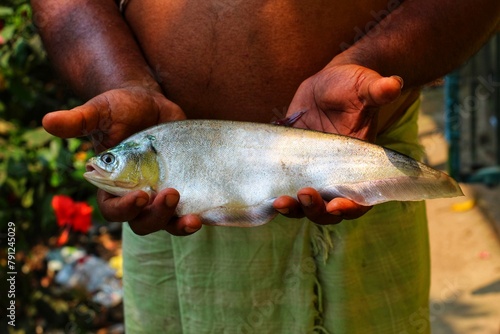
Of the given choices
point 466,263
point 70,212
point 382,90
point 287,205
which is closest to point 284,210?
point 287,205

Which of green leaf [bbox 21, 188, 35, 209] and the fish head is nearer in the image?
the fish head

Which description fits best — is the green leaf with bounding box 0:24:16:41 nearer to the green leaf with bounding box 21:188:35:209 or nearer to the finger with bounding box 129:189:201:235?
the green leaf with bounding box 21:188:35:209

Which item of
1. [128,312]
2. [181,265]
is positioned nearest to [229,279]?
[181,265]

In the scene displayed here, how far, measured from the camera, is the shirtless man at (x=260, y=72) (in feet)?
4.38

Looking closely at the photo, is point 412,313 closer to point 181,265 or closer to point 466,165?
point 181,265

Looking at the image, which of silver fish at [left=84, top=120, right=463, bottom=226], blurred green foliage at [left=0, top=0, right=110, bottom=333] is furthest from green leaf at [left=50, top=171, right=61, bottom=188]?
silver fish at [left=84, top=120, right=463, bottom=226]

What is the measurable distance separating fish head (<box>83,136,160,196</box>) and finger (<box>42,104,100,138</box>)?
69 mm

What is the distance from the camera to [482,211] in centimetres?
396

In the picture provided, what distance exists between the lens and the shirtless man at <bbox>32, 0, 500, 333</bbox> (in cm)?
134

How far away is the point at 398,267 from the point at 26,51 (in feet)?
5.80

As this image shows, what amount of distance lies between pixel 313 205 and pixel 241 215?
149 millimetres

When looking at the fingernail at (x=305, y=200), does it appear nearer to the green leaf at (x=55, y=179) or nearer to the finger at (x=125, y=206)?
the finger at (x=125, y=206)

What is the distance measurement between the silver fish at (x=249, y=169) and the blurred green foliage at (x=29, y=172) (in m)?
1.36

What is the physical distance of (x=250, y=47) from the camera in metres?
1.53
